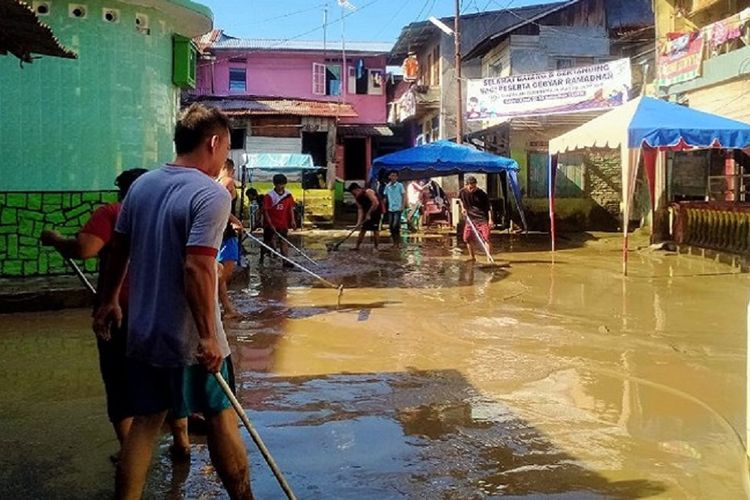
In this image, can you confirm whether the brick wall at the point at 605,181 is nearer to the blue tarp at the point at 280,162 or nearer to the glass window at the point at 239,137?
the blue tarp at the point at 280,162

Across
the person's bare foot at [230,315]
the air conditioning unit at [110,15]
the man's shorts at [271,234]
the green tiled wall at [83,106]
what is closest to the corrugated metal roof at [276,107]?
the man's shorts at [271,234]

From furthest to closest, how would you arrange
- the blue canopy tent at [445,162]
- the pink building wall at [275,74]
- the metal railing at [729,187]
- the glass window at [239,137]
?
the pink building wall at [275,74] < the glass window at [239,137] < the blue canopy tent at [445,162] < the metal railing at [729,187]

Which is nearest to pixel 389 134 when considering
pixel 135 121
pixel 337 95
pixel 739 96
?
pixel 337 95

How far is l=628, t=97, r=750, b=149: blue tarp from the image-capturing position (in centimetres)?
1147

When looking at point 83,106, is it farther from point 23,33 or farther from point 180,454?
point 180,454

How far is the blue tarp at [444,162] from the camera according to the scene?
1694cm

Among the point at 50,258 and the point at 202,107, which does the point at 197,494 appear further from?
the point at 50,258

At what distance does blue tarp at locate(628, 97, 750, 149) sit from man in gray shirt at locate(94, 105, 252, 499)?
9639mm

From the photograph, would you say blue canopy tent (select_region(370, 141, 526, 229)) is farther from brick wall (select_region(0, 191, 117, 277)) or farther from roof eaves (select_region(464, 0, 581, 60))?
brick wall (select_region(0, 191, 117, 277))

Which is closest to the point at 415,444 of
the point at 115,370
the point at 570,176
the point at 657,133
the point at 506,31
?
the point at 115,370

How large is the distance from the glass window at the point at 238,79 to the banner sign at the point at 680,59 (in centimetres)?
1969

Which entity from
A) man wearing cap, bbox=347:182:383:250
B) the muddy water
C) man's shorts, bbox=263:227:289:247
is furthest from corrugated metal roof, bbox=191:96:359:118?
A: the muddy water

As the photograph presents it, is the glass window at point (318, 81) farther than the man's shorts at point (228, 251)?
Yes

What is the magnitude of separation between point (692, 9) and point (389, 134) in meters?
16.0
